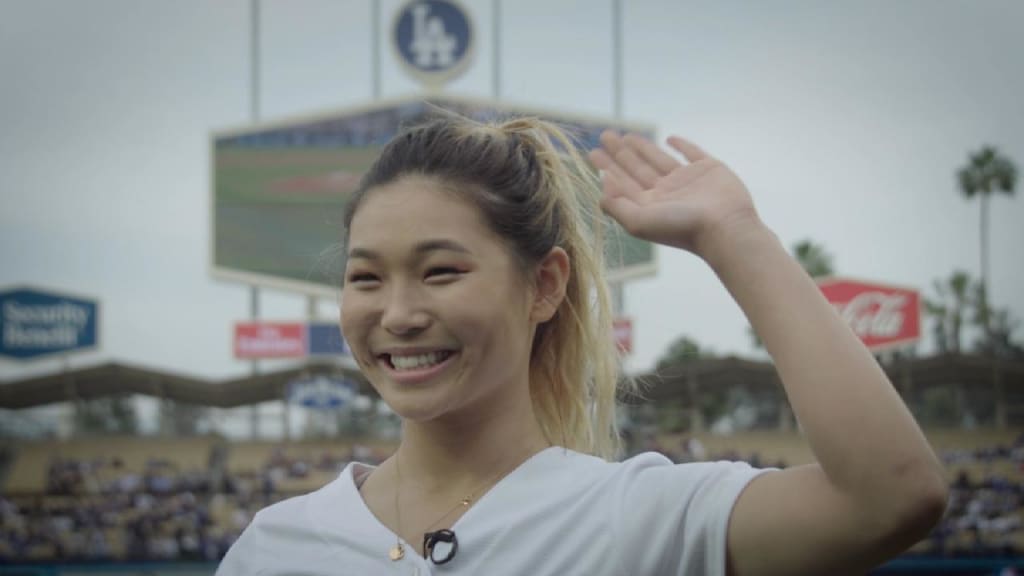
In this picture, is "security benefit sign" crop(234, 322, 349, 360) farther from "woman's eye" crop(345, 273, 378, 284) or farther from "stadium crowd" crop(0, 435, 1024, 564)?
"woman's eye" crop(345, 273, 378, 284)

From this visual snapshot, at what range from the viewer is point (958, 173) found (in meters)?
38.5

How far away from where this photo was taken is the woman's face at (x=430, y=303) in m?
1.67

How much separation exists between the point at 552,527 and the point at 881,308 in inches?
1014

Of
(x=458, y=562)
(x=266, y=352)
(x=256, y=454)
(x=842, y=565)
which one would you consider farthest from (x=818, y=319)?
(x=256, y=454)

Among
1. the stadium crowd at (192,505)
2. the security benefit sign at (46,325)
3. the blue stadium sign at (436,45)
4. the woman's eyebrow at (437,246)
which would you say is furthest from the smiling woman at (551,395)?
the security benefit sign at (46,325)

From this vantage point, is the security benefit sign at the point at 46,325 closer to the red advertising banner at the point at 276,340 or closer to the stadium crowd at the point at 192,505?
the stadium crowd at the point at 192,505

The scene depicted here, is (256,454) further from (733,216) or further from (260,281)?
(733,216)

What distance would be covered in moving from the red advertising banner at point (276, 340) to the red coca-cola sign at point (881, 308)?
1194 centimetres

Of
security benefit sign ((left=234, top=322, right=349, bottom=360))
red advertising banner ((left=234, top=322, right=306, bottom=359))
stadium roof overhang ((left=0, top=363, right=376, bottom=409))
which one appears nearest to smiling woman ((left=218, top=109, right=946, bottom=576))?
security benefit sign ((left=234, top=322, right=349, bottom=360))

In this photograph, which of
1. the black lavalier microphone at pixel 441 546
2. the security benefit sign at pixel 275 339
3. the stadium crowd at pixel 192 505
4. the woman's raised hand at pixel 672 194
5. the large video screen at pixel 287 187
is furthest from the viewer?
the security benefit sign at pixel 275 339

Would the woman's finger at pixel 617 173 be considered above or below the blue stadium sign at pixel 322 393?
above

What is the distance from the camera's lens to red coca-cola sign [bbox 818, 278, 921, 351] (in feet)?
84.6

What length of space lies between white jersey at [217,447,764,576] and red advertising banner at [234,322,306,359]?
24899 mm

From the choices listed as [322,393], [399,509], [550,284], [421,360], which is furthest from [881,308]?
[421,360]
